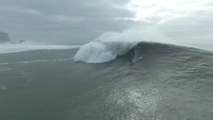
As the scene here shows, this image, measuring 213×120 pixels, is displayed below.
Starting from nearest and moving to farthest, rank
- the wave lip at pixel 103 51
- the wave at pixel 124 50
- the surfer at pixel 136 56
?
1. the surfer at pixel 136 56
2. the wave at pixel 124 50
3. the wave lip at pixel 103 51

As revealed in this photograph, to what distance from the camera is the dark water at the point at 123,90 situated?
8.69 metres

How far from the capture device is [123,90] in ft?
36.8

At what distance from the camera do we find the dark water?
28.5ft

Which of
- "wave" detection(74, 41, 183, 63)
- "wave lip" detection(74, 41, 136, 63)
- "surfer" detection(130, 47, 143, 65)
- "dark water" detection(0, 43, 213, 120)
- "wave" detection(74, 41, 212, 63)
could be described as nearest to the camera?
"dark water" detection(0, 43, 213, 120)

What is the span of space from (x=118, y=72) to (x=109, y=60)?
370 cm

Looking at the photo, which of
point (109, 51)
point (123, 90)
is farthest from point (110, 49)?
point (123, 90)

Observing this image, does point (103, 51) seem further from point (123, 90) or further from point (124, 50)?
point (123, 90)

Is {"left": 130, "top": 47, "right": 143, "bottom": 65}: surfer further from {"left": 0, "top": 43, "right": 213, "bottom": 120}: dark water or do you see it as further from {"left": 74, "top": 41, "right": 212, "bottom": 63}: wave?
{"left": 0, "top": 43, "right": 213, "bottom": 120}: dark water

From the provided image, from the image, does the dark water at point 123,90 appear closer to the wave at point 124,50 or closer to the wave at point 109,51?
the wave at point 124,50

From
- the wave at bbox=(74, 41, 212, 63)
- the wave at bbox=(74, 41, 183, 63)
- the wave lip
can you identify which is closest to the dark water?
the wave at bbox=(74, 41, 212, 63)

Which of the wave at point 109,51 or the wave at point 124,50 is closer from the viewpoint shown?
the wave at point 124,50

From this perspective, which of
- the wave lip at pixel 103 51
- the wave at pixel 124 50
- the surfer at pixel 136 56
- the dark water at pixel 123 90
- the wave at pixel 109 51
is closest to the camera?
the dark water at pixel 123 90

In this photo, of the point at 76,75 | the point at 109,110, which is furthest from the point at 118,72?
the point at 109,110

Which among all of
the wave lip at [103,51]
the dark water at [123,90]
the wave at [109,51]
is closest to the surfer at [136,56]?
the wave at [109,51]
